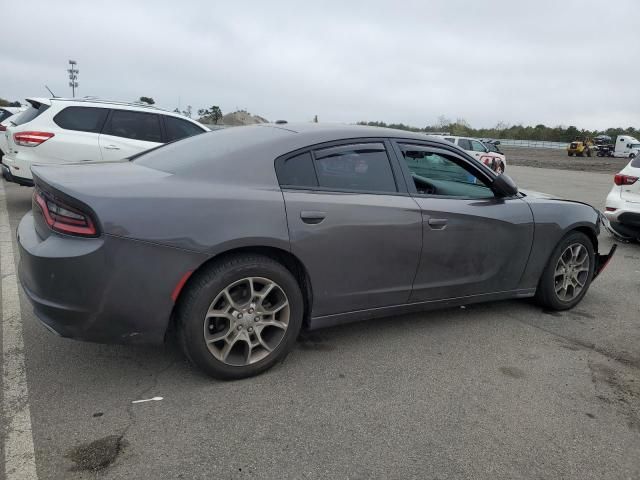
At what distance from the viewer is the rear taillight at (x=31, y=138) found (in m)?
7.36

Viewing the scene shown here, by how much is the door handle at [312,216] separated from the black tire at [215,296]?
1.05 ft

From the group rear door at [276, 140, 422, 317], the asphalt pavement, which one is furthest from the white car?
rear door at [276, 140, 422, 317]

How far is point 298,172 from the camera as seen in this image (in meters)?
3.29

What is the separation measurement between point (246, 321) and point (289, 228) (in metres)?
0.61

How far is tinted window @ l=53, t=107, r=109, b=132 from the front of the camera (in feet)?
24.8

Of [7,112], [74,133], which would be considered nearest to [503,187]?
[74,133]

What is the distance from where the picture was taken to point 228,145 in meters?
3.41

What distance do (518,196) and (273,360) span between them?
2470 mm

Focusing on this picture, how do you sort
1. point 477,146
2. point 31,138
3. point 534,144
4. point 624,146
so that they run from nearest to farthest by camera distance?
point 31,138
point 477,146
point 624,146
point 534,144

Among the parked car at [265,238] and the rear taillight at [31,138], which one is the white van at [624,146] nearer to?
the rear taillight at [31,138]

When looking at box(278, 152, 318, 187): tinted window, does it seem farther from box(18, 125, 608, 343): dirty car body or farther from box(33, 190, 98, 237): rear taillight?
box(33, 190, 98, 237): rear taillight

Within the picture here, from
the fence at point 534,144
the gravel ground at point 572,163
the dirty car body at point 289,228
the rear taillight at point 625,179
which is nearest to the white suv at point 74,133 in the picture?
the dirty car body at point 289,228

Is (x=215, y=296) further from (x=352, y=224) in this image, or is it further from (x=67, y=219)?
(x=352, y=224)

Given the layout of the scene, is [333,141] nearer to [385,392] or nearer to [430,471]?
[385,392]
